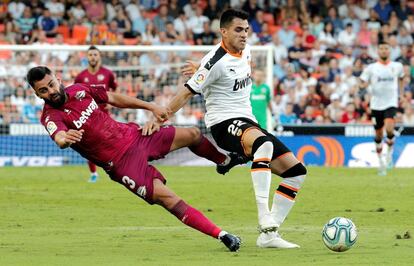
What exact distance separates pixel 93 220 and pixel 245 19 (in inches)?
164

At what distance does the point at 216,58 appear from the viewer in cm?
1132

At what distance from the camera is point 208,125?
11.7 m

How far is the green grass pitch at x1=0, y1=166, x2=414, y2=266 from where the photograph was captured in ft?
33.6

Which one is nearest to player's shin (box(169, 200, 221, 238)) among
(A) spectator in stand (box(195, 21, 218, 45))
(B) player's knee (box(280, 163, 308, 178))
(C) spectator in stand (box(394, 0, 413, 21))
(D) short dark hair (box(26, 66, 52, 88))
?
(B) player's knee (box(280, 163, 308, 178))

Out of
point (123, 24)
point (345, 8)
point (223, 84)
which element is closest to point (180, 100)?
point (223, 84)

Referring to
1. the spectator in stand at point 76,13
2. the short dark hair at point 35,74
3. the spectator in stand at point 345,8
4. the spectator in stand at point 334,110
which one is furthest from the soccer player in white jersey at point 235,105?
the spectator in stand at point 345,8

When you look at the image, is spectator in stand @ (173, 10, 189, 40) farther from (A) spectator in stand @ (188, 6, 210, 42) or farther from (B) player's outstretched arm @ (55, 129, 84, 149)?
(B) player's outstretched arm @ (55, 129, 84, 149)

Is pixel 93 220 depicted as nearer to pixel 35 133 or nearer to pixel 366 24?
pixel 35 133

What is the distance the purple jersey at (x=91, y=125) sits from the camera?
10781mm

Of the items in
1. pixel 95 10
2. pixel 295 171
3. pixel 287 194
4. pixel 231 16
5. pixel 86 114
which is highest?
pixel 231 16

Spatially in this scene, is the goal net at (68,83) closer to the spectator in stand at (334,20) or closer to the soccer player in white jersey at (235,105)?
the spectator in stand at (334,20)

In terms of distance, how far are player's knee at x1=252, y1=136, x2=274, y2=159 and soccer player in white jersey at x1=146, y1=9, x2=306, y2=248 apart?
10cm

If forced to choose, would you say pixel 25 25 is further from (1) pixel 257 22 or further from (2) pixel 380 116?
(2) pixel 380 116

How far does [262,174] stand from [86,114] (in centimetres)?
198
